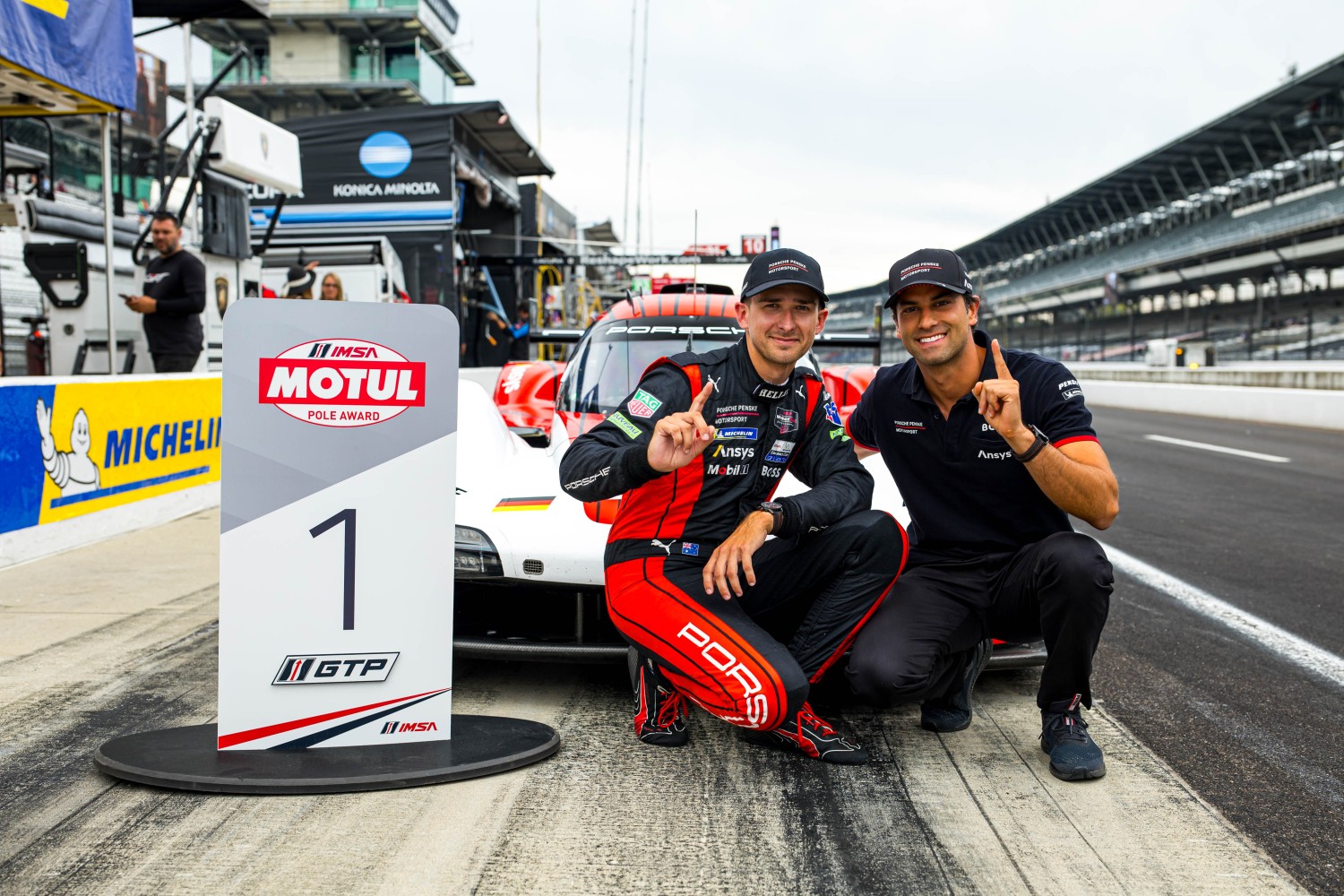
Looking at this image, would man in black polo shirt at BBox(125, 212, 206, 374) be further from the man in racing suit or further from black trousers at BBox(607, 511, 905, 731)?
black trousers at BBox(607, 511, 905, 731)

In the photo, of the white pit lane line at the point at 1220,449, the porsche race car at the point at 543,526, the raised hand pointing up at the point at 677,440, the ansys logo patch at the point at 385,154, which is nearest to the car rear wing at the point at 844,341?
the porsche race car at the point at 543,526

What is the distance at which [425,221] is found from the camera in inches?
721

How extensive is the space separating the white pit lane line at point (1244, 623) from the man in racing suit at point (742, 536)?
76.8 inches

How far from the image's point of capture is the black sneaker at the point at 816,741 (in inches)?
116

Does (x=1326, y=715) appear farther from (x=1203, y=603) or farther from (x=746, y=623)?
(x=746, y=623)

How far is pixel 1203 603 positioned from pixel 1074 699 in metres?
2.38

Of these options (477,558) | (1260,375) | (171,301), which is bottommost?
(477,558)

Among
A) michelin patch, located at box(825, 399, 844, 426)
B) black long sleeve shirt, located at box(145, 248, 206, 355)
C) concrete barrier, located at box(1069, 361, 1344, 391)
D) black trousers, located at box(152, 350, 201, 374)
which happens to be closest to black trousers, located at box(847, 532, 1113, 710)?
michelin patch, located at box(825, 399, 844, 426)

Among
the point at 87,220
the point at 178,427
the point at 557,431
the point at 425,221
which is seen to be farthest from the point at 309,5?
the point at 557,431

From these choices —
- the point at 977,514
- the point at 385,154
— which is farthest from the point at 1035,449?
the point at 385,154

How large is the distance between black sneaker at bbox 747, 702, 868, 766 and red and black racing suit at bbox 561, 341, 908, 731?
127mm

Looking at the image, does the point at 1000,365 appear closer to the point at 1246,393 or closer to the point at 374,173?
the point at 374,173

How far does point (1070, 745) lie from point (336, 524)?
207 cm

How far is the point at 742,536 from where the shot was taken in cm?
288
